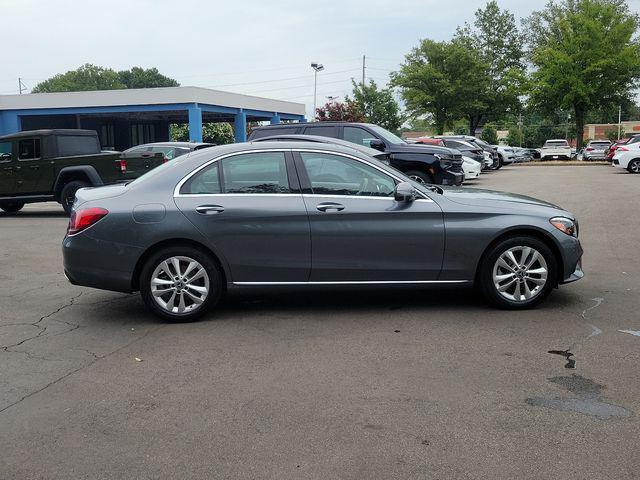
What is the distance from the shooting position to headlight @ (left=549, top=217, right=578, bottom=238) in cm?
632

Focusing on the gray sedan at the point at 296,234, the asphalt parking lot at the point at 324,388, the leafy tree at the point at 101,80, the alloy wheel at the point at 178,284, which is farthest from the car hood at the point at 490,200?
the leafy tree at the point at 101,80

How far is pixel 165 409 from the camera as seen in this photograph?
4.18m

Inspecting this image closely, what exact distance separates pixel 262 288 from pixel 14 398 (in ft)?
7.97

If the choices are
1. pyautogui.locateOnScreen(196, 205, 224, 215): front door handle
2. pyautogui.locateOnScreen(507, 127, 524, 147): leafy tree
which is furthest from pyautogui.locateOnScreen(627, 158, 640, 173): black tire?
pyautogui.locateOnScreen(507, 127, 524, 147): leafy tree

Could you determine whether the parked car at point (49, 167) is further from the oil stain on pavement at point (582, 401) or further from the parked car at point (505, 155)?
the parked car at point (505, 155)

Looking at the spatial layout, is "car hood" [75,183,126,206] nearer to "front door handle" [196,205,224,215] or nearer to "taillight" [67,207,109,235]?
"taillight" [67,207,109,235]

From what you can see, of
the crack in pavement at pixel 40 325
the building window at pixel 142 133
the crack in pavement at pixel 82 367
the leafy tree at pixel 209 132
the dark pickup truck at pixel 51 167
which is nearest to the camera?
the crack in pavement at pixel 82 367

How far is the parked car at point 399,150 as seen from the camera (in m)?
15.0

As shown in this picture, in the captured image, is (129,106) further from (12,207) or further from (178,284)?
(178,284)

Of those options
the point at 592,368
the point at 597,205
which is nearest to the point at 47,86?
the point at 597,205

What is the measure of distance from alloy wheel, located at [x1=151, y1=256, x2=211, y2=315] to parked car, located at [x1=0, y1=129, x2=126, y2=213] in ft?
29.5

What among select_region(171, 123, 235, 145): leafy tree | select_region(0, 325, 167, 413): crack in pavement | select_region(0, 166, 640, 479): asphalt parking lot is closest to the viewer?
select_region(0, 166, 640, 479): asphalt parking lot

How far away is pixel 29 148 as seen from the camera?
1494 cm

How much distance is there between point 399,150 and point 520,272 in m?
9.23
